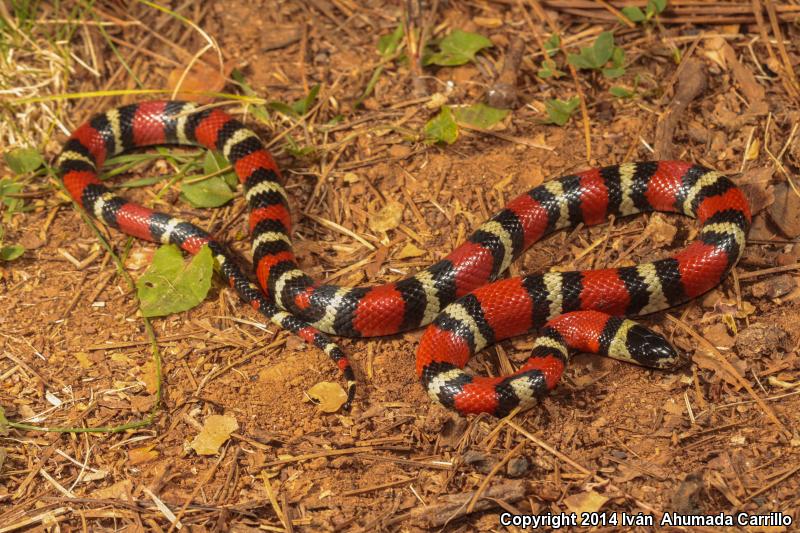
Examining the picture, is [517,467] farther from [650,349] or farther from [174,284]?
[174,284]

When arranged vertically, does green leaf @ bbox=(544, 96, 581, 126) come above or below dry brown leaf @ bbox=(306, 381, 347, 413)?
above

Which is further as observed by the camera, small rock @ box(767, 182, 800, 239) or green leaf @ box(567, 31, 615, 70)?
green leaf @ box(567, 31, 615, 70)

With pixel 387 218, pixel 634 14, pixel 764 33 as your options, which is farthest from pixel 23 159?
pixel 764 33

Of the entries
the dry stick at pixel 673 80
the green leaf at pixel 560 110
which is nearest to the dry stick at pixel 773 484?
the dry stick at pixel 673 80

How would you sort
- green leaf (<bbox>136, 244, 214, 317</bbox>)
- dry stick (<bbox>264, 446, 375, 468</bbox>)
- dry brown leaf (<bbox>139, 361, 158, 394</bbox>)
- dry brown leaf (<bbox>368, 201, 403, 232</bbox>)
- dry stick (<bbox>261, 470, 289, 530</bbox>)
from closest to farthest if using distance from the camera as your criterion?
A: 1. dry stick (<bbox>261, 470, 289, 530</bbox>)
2. dry stick (<bbox>264, 446, 375, 468</bbox>)
3. dry brown leaf (<bbox>139, 361, 158, 394</bbox>)
4. green leaf (<bbox>136, 244, 214, 317</bbox>)
5. dry brown leaf (<bbox>368, 201, 403, 232</bbox>)

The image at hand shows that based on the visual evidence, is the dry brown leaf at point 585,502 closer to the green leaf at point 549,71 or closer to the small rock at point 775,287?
the small rock at point 775,287

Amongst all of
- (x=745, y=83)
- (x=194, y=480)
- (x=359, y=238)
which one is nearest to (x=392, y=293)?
(x=359, y=238)

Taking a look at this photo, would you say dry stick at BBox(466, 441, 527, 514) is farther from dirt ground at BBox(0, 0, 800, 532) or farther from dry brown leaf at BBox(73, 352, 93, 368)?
dry brown leaf at BBox(73, 352, 93, 368)

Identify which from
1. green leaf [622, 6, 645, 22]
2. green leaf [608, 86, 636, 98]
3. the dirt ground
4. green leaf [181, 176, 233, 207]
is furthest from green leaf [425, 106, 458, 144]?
green leaf [622, 6, 645, 22]

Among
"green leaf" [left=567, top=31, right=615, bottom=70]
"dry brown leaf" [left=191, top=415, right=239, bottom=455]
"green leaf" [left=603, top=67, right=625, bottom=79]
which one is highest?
"green leaf" [left=567, top=31, right=615, bottom=70]
